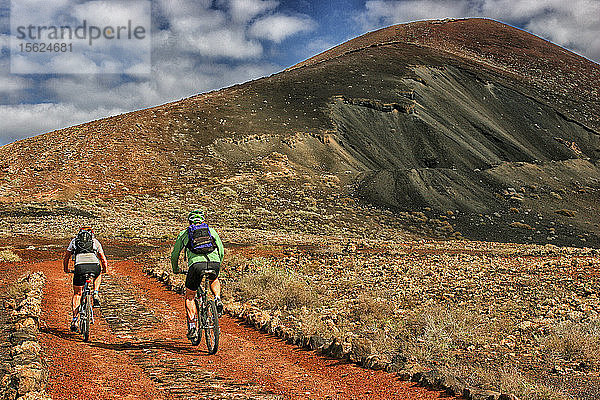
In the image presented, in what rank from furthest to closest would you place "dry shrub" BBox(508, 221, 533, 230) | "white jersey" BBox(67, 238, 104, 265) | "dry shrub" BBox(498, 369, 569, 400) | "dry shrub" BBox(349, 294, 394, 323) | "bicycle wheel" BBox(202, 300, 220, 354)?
"dry shrub" BBox(508, 221, 533, 230) < "dry shrub" BBox(349, 294, 394, 323) < "white jersey" BBox(67, 238, 104, 265) < "bicycle wheel" BBox(202, 300, 220, 354) < "dry shrub" BBox(498, 369, 569, 400)

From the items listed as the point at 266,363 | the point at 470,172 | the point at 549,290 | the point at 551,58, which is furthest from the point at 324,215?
the point at 551,58

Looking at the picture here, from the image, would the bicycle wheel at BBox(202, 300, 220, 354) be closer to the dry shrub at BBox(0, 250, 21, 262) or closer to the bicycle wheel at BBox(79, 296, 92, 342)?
the bicycle wheel at BBox(79, 296, 92, 342)

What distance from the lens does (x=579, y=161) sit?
56.3m

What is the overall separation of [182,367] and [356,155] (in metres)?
46.4

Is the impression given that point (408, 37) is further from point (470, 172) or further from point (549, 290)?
point (549, 290)

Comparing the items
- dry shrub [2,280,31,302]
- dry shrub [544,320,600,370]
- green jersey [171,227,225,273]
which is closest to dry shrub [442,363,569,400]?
dry shrub [544,320,600,370]

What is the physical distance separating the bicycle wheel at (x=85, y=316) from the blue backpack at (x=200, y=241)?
2.14 metres

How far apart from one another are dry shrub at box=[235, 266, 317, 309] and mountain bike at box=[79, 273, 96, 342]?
13.6 feet

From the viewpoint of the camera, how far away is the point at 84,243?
27.9 ft

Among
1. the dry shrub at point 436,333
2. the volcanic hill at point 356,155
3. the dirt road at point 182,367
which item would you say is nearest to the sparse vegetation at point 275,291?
the dirt road at point 182,367

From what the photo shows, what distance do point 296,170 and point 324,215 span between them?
9.33 m

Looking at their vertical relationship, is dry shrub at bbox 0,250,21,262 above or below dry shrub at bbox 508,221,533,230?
below

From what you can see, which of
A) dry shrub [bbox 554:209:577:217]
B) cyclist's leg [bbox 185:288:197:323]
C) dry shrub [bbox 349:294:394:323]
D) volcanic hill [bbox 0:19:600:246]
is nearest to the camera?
cyclist's leg [bbox 185:288:197:323]

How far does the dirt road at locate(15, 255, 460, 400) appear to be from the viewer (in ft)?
20.4
